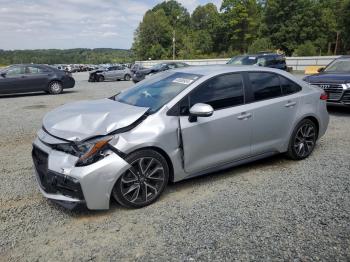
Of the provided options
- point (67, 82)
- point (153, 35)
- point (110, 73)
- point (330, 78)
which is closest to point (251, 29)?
point (153, 35)

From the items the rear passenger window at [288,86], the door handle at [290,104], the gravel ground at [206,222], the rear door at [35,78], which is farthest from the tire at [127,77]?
the door handle at [290,104]

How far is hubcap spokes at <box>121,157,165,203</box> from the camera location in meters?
3.79

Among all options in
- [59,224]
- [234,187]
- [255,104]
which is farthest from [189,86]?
[59,224]

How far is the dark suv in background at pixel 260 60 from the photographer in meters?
15.4

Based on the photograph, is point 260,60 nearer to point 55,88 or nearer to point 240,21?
point 55,88

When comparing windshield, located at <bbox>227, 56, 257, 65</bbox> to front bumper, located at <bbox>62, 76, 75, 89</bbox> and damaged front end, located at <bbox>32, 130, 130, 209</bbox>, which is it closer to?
front bumper, located at <bbox>62, 76, 75, 89</bbox>

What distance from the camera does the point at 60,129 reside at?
3.89m

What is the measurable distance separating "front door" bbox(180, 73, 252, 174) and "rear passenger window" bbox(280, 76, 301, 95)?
0.88 meters

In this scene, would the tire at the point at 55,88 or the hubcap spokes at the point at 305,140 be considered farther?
the tire at the point at 55,88

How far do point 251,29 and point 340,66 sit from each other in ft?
218

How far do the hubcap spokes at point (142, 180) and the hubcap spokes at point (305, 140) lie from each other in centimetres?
253

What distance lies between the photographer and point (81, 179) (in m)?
3.47

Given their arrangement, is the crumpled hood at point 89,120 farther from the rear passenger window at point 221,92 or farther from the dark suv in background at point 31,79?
the dark suv in background at point 31,79

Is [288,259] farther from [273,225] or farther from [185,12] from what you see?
[185,12]
